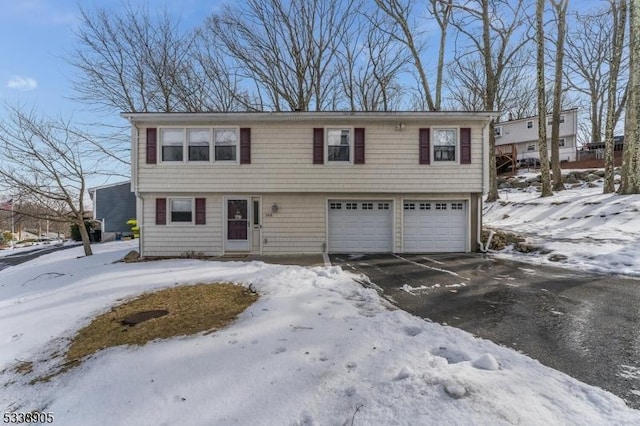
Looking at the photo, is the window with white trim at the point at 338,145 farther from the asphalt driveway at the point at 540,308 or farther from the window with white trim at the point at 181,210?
the window with white trim at the point at 181,210

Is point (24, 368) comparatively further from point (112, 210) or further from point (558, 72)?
point (558, 72)

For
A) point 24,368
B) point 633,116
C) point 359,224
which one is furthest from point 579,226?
point 24,368

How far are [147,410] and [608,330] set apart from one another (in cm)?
506

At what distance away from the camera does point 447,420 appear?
2.14 m

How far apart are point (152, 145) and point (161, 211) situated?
2110mm

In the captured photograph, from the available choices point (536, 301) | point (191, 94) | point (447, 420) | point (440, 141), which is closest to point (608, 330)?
point (536, 301)

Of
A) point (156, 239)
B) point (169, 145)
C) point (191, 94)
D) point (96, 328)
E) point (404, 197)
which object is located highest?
point (191, 94)

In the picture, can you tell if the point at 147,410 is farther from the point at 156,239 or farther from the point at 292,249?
the point at 156,239

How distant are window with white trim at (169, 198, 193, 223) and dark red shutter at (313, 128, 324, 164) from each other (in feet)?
14.1

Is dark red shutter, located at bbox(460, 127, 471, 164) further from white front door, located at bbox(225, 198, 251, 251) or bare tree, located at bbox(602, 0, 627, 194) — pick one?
bare tree, located at bbox(602, 0, 627, 194)

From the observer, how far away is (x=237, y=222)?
10.5 m

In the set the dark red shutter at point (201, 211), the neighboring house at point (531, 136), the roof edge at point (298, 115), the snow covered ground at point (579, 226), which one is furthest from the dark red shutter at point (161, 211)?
the neighboring house at point (531, 136)

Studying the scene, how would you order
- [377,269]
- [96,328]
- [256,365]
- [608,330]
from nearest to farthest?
1. [256,365]
2. [608,330]
3. [96,328]
4. [377,269]

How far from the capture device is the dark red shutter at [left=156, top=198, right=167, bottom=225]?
1036 cm
